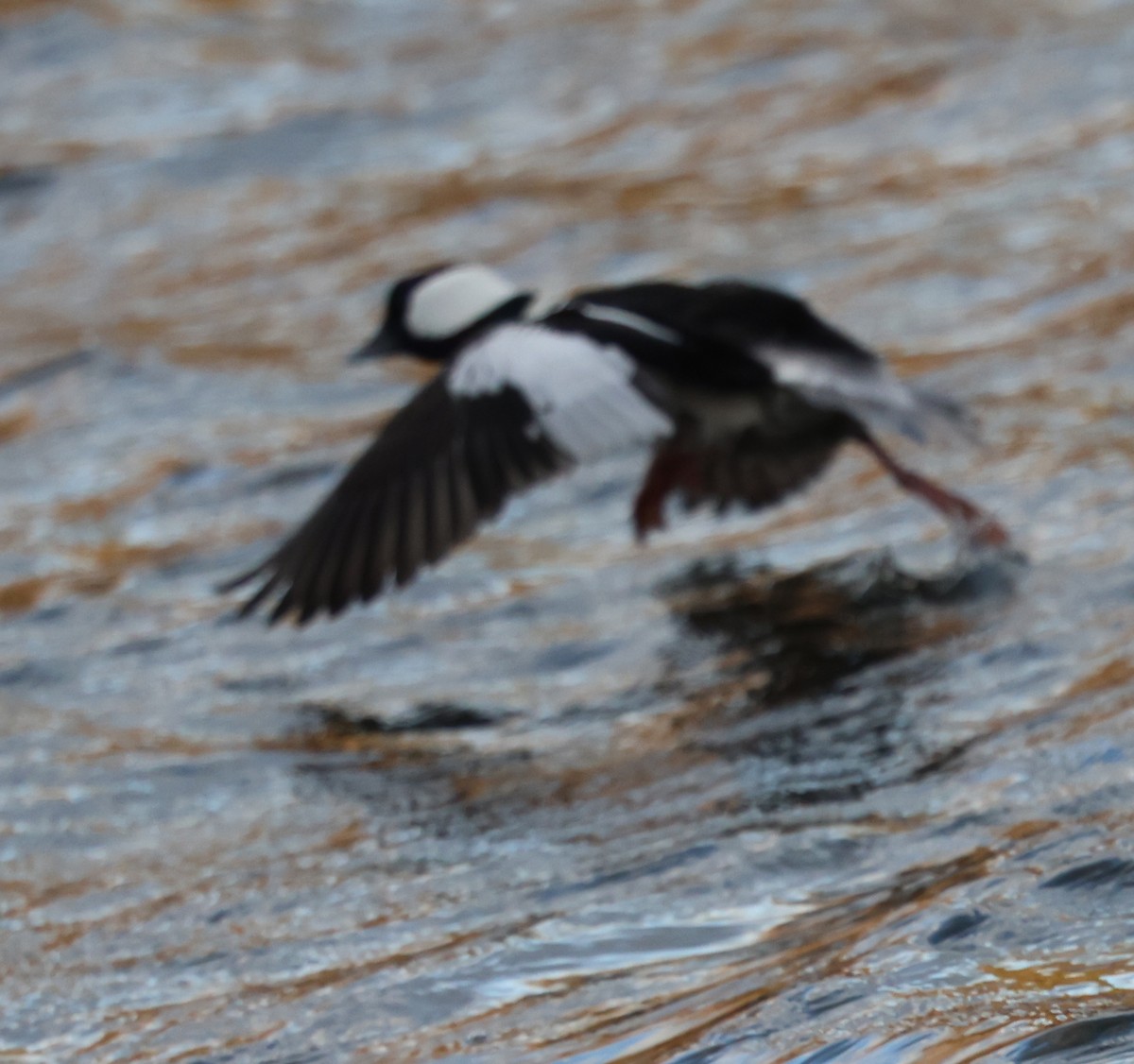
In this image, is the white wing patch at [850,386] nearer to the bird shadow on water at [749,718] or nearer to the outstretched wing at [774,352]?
the outstretched wing at [774,352]

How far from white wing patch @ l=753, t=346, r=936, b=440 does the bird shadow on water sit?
1.07ft

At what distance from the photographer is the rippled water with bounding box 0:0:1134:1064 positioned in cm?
287

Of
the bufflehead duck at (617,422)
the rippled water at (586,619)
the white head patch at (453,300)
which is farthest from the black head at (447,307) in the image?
the bufflehead duck at (617,422)

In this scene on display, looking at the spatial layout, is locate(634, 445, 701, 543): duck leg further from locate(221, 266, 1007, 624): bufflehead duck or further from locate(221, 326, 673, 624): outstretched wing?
locate(221, 326, 673, 624): outstretched wing

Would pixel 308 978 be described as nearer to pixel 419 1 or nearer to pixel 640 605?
pixel 640 605

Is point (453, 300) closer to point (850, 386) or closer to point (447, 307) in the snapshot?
point (447, 307)

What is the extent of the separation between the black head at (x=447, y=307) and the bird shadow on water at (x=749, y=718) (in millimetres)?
1127

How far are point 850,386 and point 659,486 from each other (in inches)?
24.7

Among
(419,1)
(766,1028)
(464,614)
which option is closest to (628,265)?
(464,614)

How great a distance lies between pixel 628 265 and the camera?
296 inches

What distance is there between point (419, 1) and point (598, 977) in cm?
850

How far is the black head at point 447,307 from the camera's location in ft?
18.4

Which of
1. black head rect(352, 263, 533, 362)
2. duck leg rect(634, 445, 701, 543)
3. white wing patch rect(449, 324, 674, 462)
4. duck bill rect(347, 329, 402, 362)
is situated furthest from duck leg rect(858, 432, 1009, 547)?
duck bill rect(347, 329, 402, 362)

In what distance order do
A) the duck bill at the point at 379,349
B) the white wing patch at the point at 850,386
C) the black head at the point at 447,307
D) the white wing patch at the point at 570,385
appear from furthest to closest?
the duck bill at the point at 379,349 → the black head at the point at 447,307 → the white wing patch at the point at 850,386 → the white wing patch at the point at 570,385
